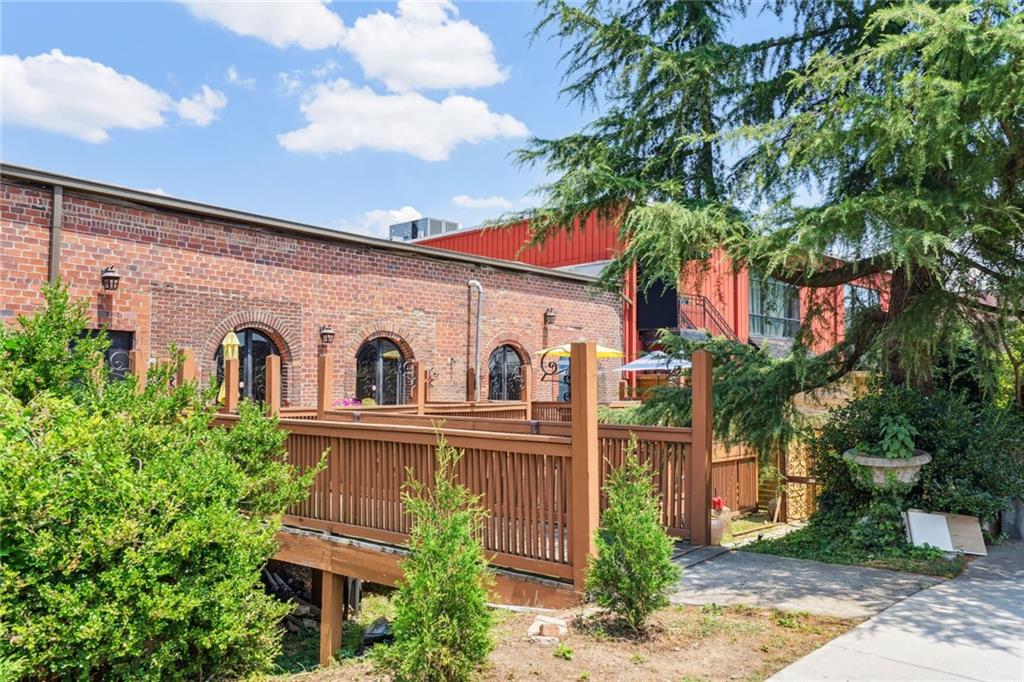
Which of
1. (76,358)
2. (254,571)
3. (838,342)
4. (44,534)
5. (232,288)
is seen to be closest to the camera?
(44,534)

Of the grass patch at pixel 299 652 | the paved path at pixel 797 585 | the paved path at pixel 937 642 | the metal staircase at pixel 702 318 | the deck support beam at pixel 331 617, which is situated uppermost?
the metal staircase at pixel 702 318

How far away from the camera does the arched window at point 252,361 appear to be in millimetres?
12961

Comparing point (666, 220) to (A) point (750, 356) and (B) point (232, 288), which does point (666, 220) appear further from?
(B) point (232, 288)

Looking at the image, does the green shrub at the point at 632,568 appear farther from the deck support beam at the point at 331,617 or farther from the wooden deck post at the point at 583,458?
the deck support beam at the point at 331,617

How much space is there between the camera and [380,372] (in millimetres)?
15172

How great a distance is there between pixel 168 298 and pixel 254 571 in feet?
29.1

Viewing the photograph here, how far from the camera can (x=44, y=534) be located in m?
3.34

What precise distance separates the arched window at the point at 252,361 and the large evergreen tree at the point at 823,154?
7038 millimetres

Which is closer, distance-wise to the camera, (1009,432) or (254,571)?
(254,571)

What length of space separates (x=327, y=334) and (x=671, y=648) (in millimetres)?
11103

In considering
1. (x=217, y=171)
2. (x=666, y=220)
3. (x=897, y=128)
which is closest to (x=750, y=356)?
(x=666, y=220)

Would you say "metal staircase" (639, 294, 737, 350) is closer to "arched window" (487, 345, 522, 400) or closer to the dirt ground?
"arched window" (487, 345, 522, 400)

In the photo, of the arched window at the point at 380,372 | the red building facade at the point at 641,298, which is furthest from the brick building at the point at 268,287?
the red building facade at the point at 641,298

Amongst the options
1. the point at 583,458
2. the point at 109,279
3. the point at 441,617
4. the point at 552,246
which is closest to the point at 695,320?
the point at 552,246
